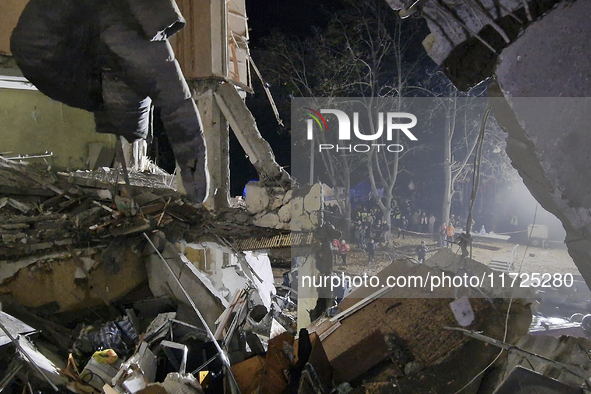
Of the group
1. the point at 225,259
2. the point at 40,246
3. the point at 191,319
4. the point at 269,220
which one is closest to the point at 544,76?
the point at 269,220

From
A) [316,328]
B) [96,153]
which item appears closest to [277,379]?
[316,328]

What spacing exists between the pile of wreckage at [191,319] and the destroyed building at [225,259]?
12 millimetres

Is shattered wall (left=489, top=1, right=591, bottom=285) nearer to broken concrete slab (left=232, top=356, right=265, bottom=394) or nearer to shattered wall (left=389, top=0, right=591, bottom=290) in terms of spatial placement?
shattered wall (left=389, top=0, right=591, bottom=290)

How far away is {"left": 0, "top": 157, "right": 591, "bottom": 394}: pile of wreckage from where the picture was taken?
1.87 metres

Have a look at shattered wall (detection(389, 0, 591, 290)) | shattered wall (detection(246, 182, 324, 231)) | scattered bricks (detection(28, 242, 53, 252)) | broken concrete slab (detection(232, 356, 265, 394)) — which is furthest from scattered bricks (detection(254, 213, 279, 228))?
shattered wall (detection(389, 0, 591, 290))

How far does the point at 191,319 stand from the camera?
415 cm

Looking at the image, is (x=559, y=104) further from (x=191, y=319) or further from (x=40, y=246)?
(x=40, y=246)

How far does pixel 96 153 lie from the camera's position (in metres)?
3.60

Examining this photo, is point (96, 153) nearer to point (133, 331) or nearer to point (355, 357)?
point (133, 331)

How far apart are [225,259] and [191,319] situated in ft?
4.58

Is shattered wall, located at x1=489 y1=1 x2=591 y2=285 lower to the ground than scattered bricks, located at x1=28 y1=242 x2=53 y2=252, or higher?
higher

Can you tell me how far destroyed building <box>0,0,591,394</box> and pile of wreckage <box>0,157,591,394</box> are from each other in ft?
0.04

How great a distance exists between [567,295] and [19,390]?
3.83 m

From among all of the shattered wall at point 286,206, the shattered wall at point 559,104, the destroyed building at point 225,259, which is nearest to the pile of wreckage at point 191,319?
the destroyed building at point 225,259
